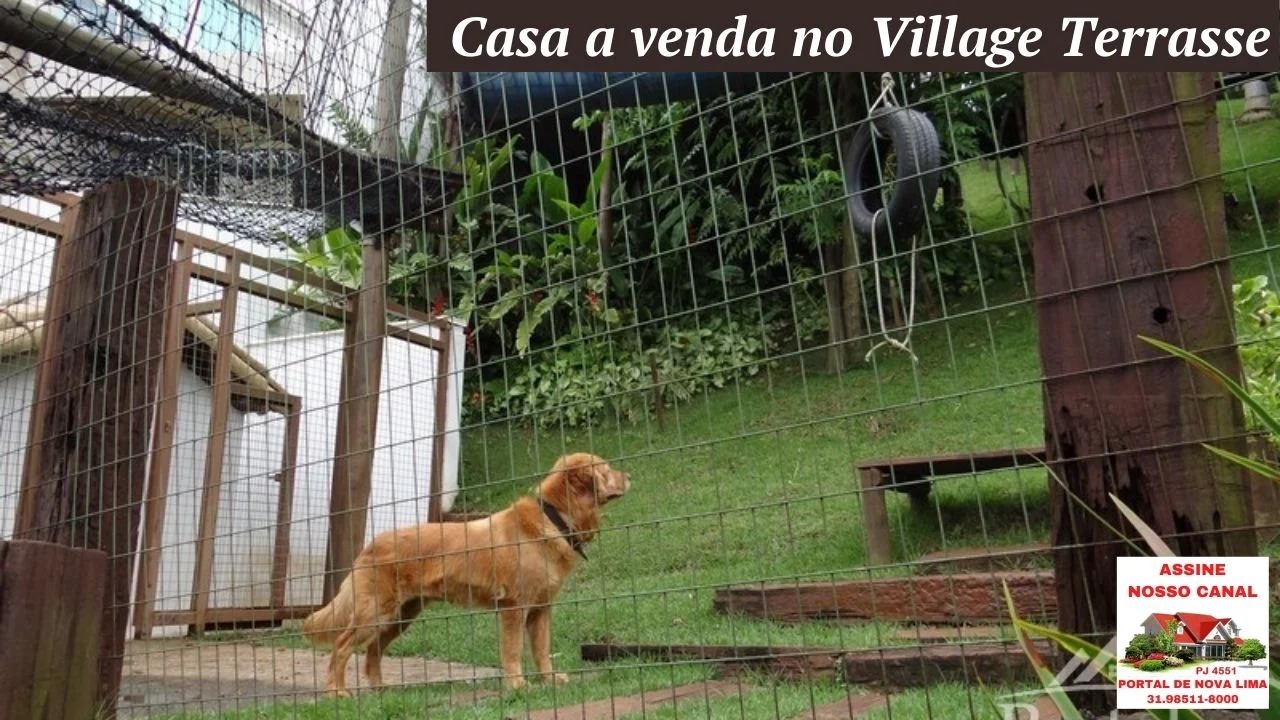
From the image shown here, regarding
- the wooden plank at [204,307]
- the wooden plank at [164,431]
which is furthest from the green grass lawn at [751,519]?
the wooden plank at [204,307]

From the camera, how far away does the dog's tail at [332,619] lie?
18.4ft

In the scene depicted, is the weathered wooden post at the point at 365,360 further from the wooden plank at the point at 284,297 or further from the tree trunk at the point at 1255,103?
the tree trunk at the point at 1255,103

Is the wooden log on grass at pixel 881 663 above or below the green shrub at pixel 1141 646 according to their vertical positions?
below

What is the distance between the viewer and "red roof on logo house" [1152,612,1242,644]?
1777 millimetres

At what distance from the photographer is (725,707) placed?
13.1 feet

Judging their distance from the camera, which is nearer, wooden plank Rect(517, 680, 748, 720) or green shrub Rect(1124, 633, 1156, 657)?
green shrub Rect(1124, 633, 1156, 657)

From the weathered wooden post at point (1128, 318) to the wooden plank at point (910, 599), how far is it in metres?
1.99

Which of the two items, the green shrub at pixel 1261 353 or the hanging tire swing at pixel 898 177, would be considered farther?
the green shrub at pixel 1261 353

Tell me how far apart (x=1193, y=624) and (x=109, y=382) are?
4359 millimetres

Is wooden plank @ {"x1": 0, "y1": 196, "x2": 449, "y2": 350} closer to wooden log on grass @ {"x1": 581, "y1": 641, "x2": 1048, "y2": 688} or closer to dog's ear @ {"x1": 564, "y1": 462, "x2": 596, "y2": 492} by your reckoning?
dog's ear @ {"x1": 564, "y1": 462, "x2": 596, "y2": 492}

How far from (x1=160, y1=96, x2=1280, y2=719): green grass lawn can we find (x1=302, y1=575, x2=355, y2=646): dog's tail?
0.13m

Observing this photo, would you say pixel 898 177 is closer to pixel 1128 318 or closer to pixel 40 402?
pixel 1128 318

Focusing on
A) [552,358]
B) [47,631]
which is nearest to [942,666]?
[552,358]

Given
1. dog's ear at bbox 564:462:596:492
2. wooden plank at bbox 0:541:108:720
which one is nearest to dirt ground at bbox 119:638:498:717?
dog's ear at bbox 564:462:596:492
